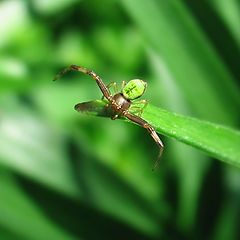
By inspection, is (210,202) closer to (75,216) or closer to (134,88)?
(75,216)

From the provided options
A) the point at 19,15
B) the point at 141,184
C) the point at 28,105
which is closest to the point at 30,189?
the point at 28,105

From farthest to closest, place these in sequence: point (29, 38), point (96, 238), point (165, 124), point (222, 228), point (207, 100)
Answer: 1. point (29, 38)
2. point (222, 228)
3. point (96, 238)
4. point (207, 100)
5. point (165, 124)

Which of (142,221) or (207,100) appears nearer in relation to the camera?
(207,100)

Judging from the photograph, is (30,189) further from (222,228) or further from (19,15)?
(19,15)

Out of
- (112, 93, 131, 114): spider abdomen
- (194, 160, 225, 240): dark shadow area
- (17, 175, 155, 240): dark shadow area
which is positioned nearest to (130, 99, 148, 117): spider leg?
(112, 93, 131, 114): spider abdomen

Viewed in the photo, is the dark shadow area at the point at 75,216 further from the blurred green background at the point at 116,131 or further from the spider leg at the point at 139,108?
the spider leg at the point at 139,108

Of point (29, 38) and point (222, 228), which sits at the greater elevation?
point (29, 38)

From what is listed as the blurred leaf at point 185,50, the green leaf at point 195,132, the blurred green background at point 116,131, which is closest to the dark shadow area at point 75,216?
the blurred green background at point 116,131
